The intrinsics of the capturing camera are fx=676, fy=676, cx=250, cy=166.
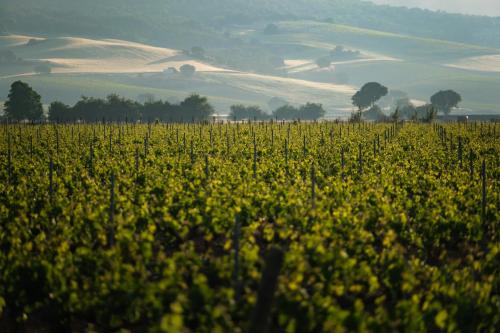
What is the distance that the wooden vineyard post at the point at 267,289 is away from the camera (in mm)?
6047

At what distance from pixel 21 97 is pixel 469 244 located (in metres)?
83.8

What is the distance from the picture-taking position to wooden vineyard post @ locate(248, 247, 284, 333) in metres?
6.05

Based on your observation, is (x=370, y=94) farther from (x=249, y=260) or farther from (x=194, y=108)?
(x=249, y=260)

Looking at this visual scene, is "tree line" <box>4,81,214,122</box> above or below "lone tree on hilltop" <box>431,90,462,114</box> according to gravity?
below

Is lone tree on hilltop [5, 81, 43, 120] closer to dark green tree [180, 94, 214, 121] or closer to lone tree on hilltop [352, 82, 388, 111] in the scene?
dark green tree [180, 94, 214, 121]

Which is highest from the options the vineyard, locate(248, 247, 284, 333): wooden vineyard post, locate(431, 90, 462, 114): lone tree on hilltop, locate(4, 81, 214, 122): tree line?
locate(431, 90, 462, 114): lone tree on hilltop

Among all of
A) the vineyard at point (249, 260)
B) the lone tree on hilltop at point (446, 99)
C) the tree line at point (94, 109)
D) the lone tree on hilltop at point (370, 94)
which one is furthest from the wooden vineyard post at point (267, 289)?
the lone tree on hilltop at point (446, 99)

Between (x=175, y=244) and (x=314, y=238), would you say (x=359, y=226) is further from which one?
(x=175, y=244)

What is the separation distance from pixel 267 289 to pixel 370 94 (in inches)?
5654

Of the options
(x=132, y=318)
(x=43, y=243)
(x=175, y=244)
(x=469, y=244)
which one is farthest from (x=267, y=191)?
(x=132, y=318)

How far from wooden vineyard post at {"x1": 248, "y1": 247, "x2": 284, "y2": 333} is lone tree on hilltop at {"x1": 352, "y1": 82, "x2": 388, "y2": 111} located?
139622mm

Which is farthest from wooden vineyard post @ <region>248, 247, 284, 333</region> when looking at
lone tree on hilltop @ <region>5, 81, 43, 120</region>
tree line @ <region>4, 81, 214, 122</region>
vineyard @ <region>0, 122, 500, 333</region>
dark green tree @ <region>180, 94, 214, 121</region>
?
dark green tree @ <region>180, 94, 214, 121</region>

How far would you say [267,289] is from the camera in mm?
6113

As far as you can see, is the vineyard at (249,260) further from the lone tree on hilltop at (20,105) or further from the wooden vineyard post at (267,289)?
the lone tree on hilltop at (20,105)
